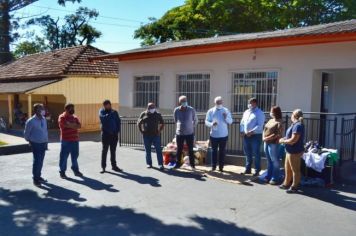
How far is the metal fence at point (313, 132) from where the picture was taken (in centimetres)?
832

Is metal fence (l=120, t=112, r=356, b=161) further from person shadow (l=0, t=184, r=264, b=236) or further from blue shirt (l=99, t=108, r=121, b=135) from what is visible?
person shadow (l=0, t=184, r=264, b=236)

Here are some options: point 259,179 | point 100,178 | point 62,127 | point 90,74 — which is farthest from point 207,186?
point 90,74

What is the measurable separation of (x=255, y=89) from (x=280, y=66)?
990 mm

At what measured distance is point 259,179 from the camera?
7.74m

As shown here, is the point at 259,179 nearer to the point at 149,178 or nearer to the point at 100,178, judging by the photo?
the point at 149,178

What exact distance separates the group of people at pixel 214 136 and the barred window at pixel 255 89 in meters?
2.08

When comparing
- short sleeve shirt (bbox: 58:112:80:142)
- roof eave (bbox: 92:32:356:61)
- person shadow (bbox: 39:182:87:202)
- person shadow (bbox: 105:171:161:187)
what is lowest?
person shadow (bbox: 39:182:87:202)

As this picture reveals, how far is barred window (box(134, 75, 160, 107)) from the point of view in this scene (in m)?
13.3

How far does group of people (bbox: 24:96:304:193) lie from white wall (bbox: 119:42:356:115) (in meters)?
1.81

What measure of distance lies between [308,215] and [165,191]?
8.42ft

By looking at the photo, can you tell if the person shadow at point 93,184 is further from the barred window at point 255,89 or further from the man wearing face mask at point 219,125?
the barred window at point 255,89

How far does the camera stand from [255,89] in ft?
34.7

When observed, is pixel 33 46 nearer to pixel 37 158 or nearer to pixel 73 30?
pixel 73 30

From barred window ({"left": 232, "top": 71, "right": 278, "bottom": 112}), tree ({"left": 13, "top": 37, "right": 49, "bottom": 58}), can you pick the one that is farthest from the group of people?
tree ({"left": 13, "top": 37, "right": 49, "bottom": 58})
